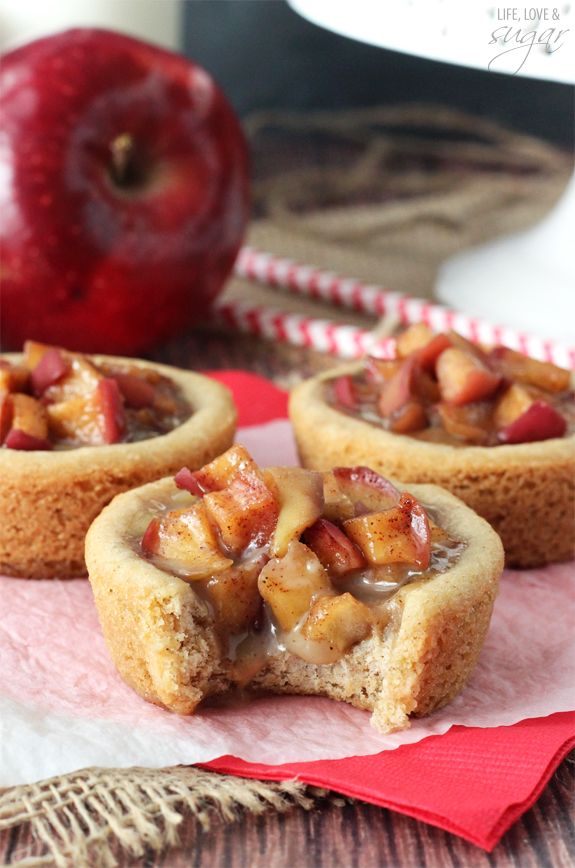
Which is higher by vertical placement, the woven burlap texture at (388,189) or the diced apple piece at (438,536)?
the diced apple piece at (438,536)

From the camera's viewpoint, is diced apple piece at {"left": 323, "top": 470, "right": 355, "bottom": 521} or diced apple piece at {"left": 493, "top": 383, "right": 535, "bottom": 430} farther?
diced apple piece at {"left": 493, "top": 383, "right": 535, "bottom": 430}

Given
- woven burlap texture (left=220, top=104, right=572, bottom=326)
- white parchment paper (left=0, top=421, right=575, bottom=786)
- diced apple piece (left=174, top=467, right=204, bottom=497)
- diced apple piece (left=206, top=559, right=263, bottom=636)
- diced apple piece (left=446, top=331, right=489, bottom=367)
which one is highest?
diced apple piece (left=446, top=331, right=489, bottom=367)

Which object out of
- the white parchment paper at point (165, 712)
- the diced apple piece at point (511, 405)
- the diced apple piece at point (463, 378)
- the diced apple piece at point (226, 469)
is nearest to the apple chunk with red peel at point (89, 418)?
the white parchment paper at point (165, 712)

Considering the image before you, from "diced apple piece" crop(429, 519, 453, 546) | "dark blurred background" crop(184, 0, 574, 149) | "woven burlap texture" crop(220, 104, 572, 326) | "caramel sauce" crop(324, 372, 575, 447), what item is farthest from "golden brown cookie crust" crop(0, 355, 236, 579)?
"dark blurred background" crop(184, 0, 574, 149)

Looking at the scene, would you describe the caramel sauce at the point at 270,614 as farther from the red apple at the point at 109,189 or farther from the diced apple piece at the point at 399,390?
the red apple at the point at 109,189

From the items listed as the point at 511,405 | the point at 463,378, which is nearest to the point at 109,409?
the point at 463,378

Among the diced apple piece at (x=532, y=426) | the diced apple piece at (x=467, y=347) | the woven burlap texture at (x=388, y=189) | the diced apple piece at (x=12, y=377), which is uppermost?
the diced apple piece at (x=467, y=347)

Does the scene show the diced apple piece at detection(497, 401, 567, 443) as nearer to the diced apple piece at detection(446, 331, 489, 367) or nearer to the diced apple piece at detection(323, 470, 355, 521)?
the diced apple piece at detection(446, 331, 489, 367)
